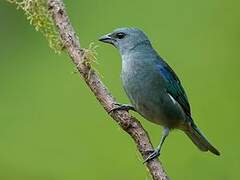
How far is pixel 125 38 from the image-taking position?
473cm

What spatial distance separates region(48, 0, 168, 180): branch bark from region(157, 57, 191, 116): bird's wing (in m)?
0.73

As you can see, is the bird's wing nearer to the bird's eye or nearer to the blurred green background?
the bird's eye

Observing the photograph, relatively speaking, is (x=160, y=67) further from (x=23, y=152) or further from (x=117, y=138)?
(x=23, y=152)

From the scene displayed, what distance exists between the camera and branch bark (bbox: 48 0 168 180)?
4.02m

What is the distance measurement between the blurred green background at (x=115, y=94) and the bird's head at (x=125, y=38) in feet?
4.94

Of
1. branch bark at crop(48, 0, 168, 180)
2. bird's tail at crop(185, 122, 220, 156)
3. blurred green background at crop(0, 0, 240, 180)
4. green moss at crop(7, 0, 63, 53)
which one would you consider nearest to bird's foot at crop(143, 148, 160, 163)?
branch bark at crop(48, 0, 168, 180)

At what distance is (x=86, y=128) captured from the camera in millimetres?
6602

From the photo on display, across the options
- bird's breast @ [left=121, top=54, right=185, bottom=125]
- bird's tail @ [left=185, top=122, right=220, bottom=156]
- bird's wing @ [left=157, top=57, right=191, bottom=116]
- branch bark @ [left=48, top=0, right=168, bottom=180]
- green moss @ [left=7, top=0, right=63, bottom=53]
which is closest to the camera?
branch bark @ [left=48, top=0, right=168, bottom=180]

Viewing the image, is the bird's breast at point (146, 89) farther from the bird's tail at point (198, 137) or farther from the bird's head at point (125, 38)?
the bird's tail at point (198, 137)

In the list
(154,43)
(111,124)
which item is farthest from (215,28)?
(111,124)

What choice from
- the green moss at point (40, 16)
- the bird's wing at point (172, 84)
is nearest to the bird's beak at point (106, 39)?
the bird's wing at point (172, 84)

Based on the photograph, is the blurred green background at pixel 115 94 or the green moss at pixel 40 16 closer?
the green moss at pixel 40 16

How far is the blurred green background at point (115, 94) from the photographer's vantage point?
631 cm

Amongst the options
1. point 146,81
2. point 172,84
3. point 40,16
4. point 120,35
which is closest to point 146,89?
point 146,81
